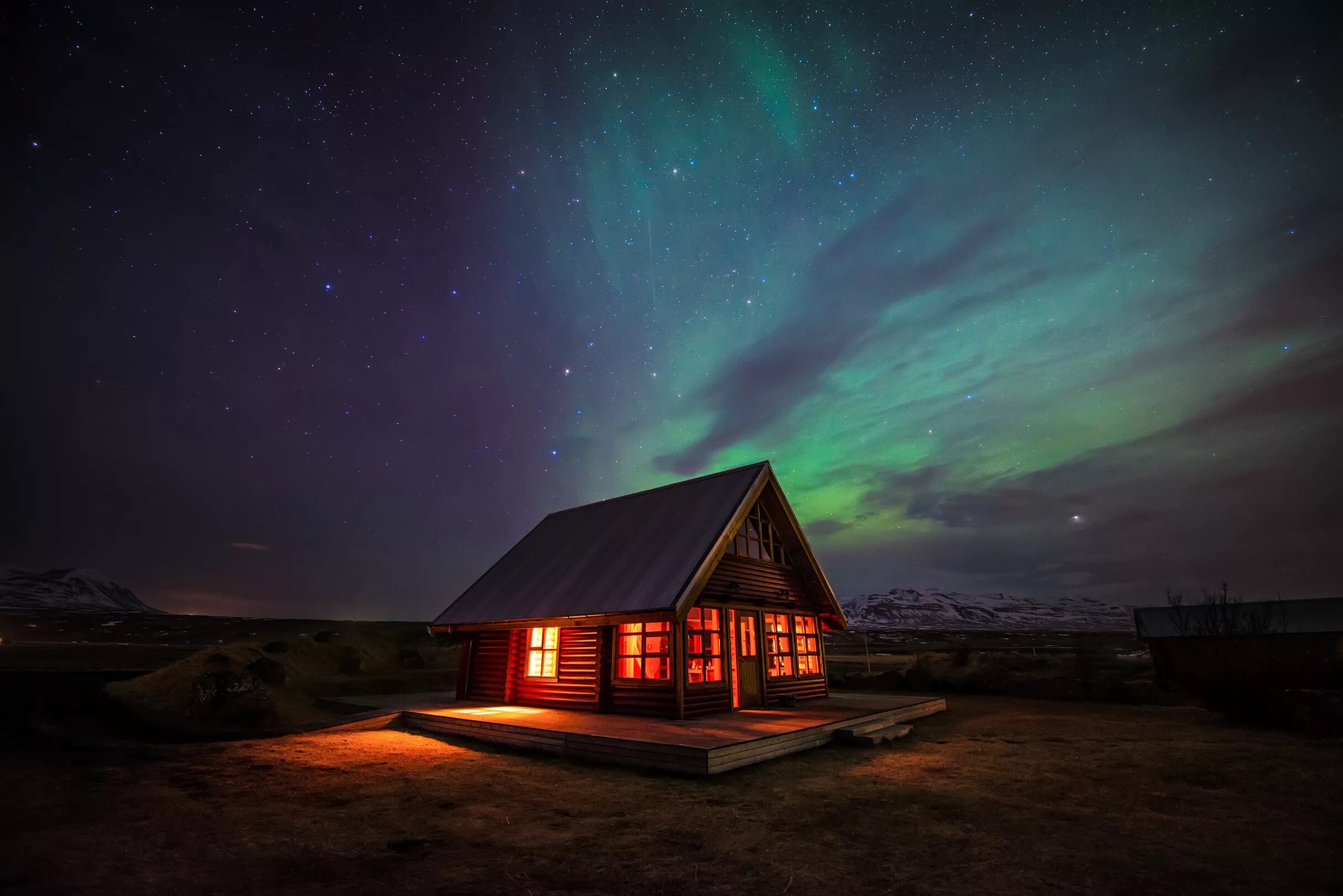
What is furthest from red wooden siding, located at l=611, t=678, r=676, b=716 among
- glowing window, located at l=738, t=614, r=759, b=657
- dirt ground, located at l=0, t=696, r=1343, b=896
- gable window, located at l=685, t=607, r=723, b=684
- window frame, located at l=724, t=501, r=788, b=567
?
window frame, located at l=724, t=501, r=788, b=567

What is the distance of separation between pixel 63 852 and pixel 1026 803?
A: 11216 millimetres

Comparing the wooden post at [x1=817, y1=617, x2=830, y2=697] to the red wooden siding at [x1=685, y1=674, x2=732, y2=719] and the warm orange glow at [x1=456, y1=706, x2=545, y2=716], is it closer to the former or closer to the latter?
the red wooden siding at [x1=685, y1=674, x2=732, y2=719]

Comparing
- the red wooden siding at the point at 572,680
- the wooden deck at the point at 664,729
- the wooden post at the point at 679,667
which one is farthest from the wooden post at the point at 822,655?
the red wooden siding at the point at 572,680

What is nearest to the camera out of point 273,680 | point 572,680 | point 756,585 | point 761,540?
point 572,680

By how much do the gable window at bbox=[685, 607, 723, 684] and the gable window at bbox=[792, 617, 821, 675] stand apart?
388 cm

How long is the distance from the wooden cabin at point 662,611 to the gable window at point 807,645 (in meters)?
0.05

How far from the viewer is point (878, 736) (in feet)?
40.1

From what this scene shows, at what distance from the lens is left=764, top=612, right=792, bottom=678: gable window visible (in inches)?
648

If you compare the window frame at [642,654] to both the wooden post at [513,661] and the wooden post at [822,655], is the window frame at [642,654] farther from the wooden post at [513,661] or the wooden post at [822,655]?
the wooden post at [822,655]

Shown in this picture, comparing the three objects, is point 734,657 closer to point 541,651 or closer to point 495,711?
point 541,651

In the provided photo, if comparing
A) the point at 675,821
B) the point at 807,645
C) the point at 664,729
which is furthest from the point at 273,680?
the point at 675,821

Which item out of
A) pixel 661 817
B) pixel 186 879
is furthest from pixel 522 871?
pixel 186 879

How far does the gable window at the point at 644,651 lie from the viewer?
13578 millimetres

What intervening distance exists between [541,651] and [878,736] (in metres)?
8.91
